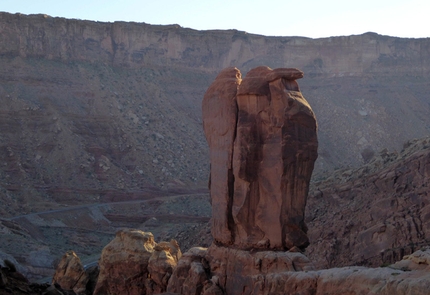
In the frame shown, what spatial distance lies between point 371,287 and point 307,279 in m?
2.28

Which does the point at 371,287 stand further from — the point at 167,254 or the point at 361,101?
the point at 361,101

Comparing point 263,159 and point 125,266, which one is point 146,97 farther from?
point 263,159

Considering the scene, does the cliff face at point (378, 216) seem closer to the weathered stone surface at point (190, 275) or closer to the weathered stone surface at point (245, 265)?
the weathered stone surface at point (245, 265)

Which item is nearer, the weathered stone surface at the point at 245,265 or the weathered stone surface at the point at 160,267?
the weathered stone surface at the point at 245,265

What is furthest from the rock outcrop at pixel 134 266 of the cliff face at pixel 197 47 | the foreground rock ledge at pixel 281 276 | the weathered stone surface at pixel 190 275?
the cliff face at pixel 197 47

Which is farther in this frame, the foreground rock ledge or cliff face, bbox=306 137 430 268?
cliff face, bbox=306 137 430 268

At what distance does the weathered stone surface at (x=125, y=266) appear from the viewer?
89.7 ft

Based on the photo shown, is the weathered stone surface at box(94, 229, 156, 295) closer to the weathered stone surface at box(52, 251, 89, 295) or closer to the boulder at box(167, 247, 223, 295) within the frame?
the weathered stone surface at box(52, 251, 89, 295)

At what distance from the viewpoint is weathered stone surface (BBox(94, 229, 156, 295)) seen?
27.3 metres

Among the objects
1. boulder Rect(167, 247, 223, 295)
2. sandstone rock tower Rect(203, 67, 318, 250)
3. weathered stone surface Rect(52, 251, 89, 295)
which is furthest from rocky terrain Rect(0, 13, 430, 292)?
weathered stone surface Rect(52, 251, 89, 295)

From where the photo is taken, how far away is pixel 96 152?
266 ft

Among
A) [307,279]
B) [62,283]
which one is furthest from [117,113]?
[307,279]

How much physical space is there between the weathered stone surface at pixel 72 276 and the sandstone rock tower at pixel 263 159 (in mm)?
5239

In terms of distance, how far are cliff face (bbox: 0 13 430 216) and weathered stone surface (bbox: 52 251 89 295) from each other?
1486 inches
